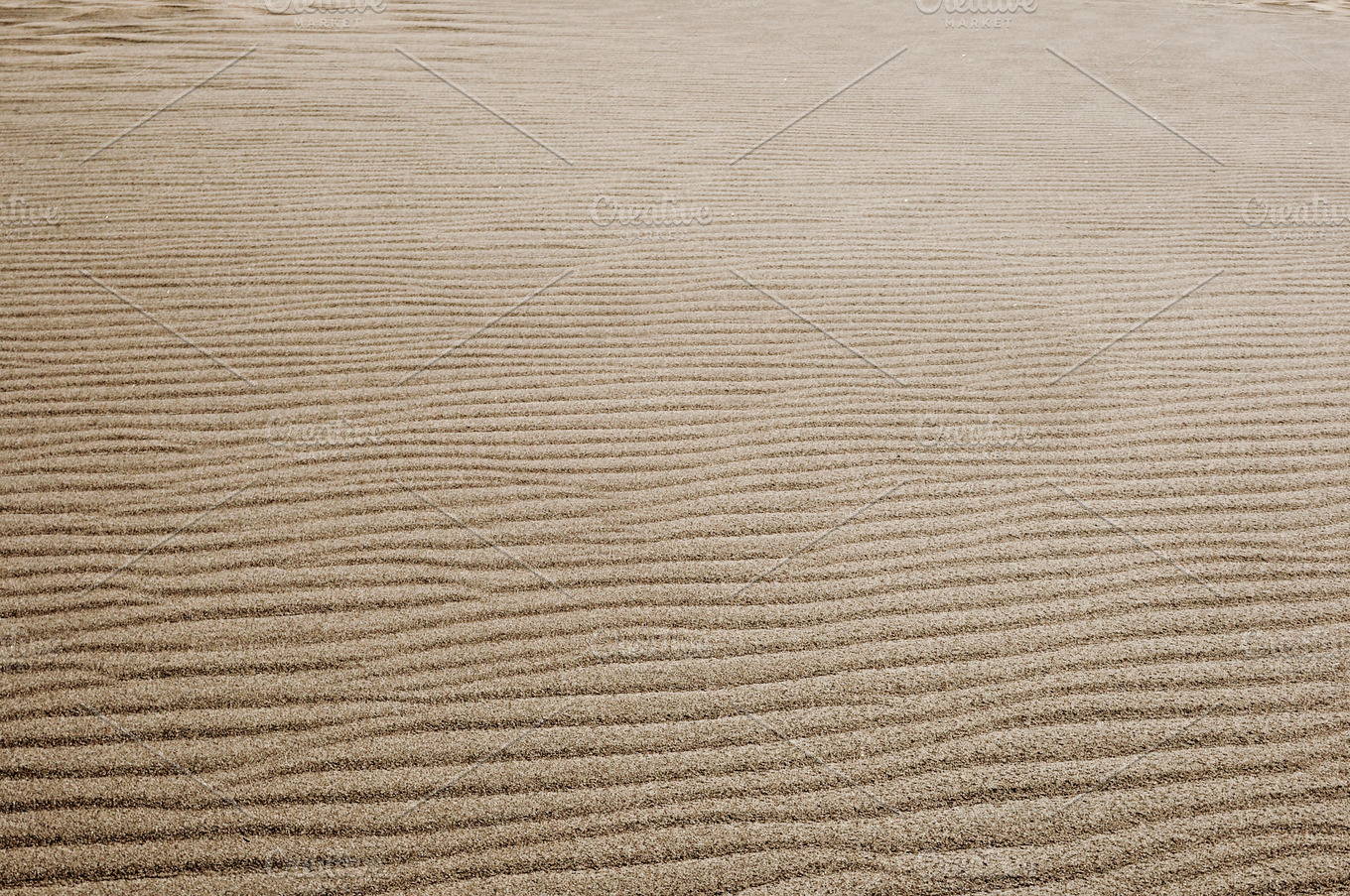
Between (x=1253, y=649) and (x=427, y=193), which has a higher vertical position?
(x=427, y=193)

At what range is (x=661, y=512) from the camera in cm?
369

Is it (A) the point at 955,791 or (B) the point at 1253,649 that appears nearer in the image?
(A) the point at 955,791

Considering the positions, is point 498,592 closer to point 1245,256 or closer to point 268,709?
point 268,709

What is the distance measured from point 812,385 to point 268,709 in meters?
2.72

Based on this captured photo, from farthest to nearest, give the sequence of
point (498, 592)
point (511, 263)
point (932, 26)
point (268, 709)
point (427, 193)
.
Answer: point (932, 26) < point (427, 193) < point (511, 263) < point (498, 592) < point (268, 709)

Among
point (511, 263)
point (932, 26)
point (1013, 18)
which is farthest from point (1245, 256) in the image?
point (1013, 18)

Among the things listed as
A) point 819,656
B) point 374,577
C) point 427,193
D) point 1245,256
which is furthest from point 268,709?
point 1245,256

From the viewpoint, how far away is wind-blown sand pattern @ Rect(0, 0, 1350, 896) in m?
2.56

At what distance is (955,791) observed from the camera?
8.63ft

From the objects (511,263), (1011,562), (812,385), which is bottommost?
(1011,562)

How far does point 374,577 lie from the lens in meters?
3.36

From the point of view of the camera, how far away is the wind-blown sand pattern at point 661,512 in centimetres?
256

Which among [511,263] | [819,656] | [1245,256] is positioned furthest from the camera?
[1245,256]

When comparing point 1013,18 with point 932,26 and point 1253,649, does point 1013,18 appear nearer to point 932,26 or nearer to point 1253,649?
point 932,26
